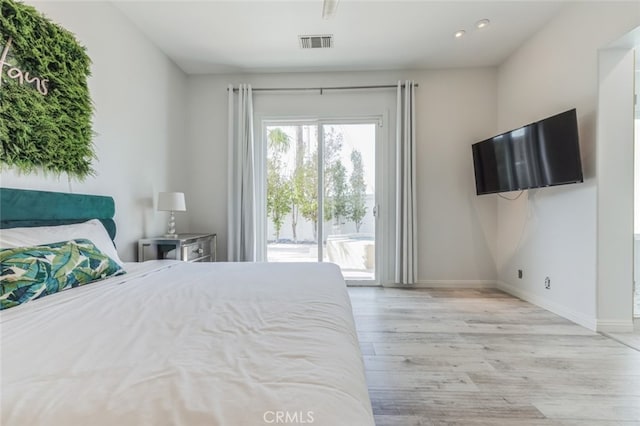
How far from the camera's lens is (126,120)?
2779 millimetres

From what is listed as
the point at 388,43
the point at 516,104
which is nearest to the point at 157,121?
the point at 388,43

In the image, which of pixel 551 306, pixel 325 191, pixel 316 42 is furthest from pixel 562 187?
pixel 316 42

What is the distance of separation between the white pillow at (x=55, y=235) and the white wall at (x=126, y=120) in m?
0.37

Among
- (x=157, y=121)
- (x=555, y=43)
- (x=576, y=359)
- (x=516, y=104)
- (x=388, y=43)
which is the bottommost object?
(x=576, y=359)

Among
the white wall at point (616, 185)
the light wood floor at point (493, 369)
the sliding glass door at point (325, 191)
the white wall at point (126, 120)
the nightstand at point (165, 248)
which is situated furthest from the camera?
the sliding glass door at point (325, 191)

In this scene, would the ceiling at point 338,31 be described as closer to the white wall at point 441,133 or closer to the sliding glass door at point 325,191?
the white wall at point 441,133

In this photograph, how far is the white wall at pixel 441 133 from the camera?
3875 mm

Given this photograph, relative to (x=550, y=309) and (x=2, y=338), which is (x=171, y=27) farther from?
(x=550, y=309)

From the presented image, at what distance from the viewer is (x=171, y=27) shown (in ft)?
9.78

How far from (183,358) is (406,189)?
11.3 ft

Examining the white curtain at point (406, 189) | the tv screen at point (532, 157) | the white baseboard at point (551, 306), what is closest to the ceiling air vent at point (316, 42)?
the white curtain at point (406, 189)

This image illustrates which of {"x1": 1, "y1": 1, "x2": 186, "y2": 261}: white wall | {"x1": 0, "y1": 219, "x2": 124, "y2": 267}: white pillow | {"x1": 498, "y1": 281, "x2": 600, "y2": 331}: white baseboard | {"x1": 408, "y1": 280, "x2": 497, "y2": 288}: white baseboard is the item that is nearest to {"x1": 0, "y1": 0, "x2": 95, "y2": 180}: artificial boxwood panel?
{"x1": 1, "y1": 1, "x2": 186, "y2": 261}: white wall

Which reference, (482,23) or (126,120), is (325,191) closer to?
(126,120)

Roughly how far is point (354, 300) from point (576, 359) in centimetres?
193
